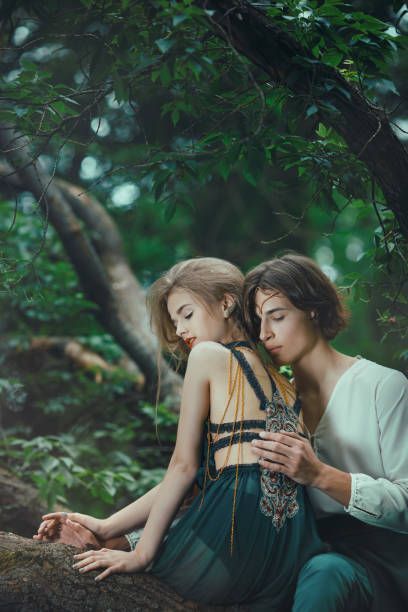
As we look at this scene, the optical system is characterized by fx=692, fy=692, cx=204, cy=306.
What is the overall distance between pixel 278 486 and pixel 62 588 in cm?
47

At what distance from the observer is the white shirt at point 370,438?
1.46 meters

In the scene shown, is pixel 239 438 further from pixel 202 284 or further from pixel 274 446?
pixel 202 284

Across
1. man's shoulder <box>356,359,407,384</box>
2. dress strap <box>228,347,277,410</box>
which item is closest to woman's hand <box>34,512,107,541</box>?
dress strap <box>228,347,277,410</box>

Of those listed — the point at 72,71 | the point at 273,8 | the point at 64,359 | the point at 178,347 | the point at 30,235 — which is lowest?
the point at 64,359

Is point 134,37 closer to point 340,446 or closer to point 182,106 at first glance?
point 182,106

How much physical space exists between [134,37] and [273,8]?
13.0 inches

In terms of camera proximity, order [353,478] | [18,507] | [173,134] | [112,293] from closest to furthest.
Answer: [353,478], [173,134], [18,507], [112,293]

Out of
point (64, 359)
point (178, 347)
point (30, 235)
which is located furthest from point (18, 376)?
point (178, 347)

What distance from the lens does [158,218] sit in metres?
4.81

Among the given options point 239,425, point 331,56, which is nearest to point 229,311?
point 239,425

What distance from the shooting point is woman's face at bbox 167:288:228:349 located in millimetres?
1639

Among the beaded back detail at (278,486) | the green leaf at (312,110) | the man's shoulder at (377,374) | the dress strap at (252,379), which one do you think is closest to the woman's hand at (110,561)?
the beaded back detail at (278,486)

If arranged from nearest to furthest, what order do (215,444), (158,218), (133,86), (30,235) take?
(215,444) < (133,86) < (30,235) < (158,218)

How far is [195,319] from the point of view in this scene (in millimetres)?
1643
